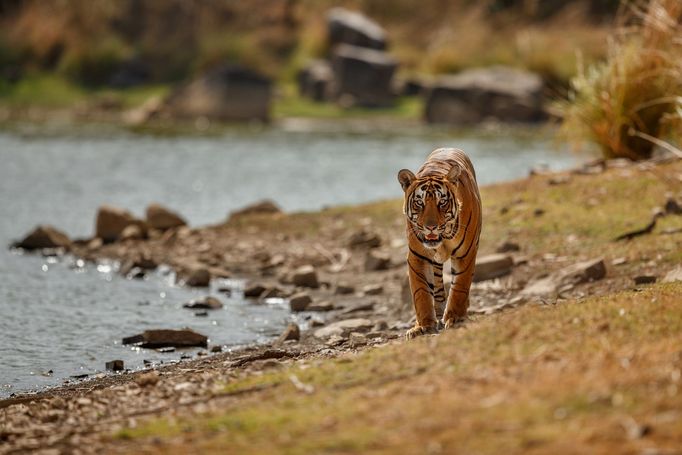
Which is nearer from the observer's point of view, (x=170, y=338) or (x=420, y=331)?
(x=420, y=331)

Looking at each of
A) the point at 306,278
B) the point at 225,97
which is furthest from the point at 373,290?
the point at 225,97

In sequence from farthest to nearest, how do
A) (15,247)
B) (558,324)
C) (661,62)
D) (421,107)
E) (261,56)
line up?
(261,56)
(421,107)
(15,247)
(661,62)
(558,324)

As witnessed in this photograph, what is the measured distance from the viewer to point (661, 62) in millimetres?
13227

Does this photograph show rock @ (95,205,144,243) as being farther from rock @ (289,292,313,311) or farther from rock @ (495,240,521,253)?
rock @ (495,240,521,253)

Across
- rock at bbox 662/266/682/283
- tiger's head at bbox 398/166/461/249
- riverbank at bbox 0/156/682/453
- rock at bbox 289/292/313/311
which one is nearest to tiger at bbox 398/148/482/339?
tiger's head at bbox 398/166/461/249

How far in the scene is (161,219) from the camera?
1462 centimetres

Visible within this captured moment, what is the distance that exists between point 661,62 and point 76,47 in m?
27.4

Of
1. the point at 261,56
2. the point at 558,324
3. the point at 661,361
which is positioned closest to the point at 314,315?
the point at 558,324

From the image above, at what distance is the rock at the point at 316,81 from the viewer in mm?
33031

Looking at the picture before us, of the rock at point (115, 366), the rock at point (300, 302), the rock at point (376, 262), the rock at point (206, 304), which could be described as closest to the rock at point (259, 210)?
the rock at point (376, 262)

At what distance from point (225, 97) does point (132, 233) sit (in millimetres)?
18030

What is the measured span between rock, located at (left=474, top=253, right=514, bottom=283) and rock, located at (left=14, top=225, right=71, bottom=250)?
5.47 meters

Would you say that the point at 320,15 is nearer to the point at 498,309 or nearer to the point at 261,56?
the point at 261,56

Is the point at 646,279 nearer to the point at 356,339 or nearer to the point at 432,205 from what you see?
the point at 356,339
